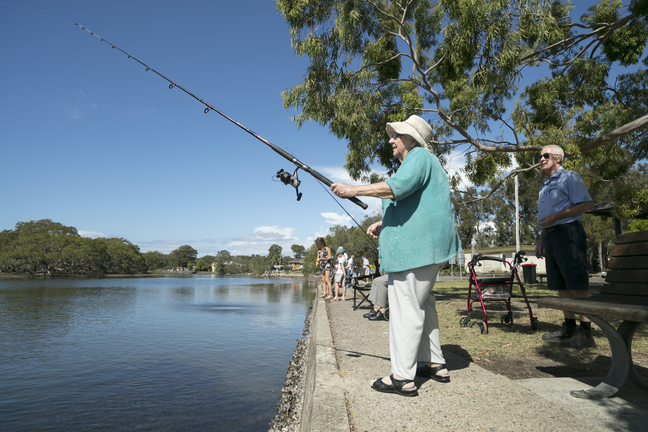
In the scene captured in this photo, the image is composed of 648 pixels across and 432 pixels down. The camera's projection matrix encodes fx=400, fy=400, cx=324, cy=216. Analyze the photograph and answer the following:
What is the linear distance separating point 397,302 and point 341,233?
54947mm

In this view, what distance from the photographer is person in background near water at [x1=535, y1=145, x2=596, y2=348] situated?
12.7ft

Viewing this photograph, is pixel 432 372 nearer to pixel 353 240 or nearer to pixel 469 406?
pixel 469 406

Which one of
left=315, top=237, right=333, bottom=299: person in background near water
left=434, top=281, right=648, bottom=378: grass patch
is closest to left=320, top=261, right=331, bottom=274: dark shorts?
left=315, top=237, right=333, bottom=299: person in background near water

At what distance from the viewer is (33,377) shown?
6430 mm

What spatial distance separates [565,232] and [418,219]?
219cm

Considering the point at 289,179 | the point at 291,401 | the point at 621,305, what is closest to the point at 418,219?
the point at 621,305

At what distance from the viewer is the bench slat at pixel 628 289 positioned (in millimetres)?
2802

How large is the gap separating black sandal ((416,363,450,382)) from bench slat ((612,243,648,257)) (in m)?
1.64

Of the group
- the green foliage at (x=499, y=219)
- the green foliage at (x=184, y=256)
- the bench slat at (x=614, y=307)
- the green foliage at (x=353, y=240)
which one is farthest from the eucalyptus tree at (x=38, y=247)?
the green foliage at (x=184, y=256)

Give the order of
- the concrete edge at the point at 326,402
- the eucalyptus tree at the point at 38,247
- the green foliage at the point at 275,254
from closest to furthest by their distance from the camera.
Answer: the concrete edge at the point at 326,402 → the eucalyptus tree at the point at 38,247 → the green foliage at the point at 275,254

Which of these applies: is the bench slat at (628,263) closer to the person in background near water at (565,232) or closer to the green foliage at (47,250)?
the person in background near water at (565,232)

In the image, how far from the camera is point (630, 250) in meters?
3.02

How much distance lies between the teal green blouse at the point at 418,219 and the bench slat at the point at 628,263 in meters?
1.34

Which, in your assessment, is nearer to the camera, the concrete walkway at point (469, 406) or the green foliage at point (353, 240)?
the concrete walkway at point (469, 406)
